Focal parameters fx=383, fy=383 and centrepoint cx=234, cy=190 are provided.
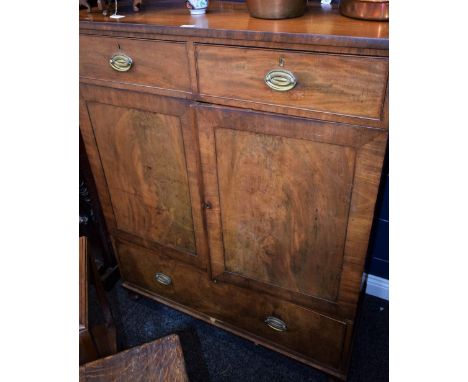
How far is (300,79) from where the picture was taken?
2.34ft

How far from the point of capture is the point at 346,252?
2.87ft

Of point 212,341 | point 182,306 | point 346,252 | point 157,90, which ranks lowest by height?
point 212,341

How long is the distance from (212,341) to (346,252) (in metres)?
0.67

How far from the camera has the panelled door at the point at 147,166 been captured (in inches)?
36.7

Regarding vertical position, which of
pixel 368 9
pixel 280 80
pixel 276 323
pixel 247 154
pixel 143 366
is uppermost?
pixel 368 9

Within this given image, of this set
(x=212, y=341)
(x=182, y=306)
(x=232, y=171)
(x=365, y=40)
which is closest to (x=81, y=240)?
(x=232, y=171)

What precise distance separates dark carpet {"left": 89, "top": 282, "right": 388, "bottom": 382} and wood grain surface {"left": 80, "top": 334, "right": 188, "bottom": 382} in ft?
1.92

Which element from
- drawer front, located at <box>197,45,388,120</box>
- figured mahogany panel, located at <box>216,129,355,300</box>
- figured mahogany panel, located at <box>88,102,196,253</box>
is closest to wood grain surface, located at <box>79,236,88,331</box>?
figured mahogany panel, located at <box>88,102,196,253</box>

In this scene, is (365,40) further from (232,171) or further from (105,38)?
(105,38)

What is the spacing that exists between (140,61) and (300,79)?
379 mm

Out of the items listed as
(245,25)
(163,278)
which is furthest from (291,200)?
(163,278)

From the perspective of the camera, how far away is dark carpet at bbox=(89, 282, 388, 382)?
3.95 ft

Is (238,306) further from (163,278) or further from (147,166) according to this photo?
(147,166)
